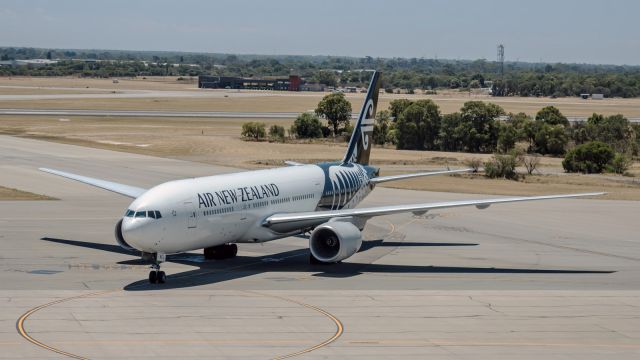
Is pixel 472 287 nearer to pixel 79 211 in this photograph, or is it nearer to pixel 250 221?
pixel 250 221

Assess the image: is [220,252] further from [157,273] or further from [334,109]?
[334,109]

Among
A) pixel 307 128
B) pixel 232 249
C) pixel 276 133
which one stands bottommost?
pixel 276 133

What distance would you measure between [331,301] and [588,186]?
168 feet

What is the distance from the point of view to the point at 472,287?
40.6m

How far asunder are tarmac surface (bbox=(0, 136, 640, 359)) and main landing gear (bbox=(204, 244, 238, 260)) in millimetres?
542

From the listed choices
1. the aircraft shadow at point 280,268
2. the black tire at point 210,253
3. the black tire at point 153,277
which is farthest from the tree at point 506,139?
the black tire at point 153,277

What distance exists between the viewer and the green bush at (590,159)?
98188 millimetres

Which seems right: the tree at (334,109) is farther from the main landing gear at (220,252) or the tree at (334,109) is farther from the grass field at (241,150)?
the main landing gear at (220,252)

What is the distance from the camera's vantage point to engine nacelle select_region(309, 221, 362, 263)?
141 ft

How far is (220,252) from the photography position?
45438 millimetres

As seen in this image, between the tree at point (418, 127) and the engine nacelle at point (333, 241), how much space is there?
82905 mm

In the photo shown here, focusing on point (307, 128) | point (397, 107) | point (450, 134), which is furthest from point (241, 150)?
point (397, 107)

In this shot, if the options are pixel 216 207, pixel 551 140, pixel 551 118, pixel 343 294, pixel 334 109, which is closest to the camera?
pixel 343 294

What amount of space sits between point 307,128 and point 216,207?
93651 millimetres
